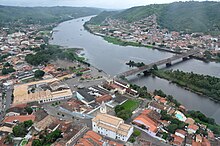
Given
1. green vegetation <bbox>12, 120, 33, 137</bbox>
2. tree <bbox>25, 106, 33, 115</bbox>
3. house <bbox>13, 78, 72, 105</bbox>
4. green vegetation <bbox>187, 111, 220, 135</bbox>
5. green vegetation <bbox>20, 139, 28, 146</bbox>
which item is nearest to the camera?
green vegetation <bbox>20, 139, 28, 146</bbox>

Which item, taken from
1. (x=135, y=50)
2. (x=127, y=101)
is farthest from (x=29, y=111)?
(x=135, y=50)

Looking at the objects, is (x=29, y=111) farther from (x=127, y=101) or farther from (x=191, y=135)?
(x=191, y=135)

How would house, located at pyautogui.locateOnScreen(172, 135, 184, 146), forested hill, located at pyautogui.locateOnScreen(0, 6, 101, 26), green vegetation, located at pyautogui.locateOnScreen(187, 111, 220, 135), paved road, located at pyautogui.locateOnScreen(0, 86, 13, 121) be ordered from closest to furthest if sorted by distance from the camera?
house, located at pyautogui.locateOnScreen(172, 135, 184, 146), green vegetation, located at pyautogui.locateOnScreen(187, 111, 220, 135), paved road, located at pyautogui.locateOnScreen(0, 86, 13, 121), forested hill, located at pyautogui.locateOnScreen(0, 6, 101, 26)

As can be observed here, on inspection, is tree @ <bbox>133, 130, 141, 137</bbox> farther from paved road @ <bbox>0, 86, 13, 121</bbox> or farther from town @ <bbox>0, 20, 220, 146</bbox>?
paved road @ <bbox>0, 86, 13, 121</bbox>

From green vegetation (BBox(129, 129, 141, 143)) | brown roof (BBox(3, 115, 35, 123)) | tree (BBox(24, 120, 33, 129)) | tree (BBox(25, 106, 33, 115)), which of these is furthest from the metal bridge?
tree (BBox(24, 120, 33, 129))

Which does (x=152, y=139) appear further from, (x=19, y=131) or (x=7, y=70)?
(x=7, y=70)

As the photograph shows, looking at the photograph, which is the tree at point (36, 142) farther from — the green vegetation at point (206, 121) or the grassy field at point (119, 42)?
the grassy field at point (119, 42)

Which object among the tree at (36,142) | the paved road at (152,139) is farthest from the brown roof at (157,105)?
the tree at (36,142)

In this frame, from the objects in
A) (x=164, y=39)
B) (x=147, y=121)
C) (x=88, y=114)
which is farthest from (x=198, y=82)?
(x=164, y=39)
